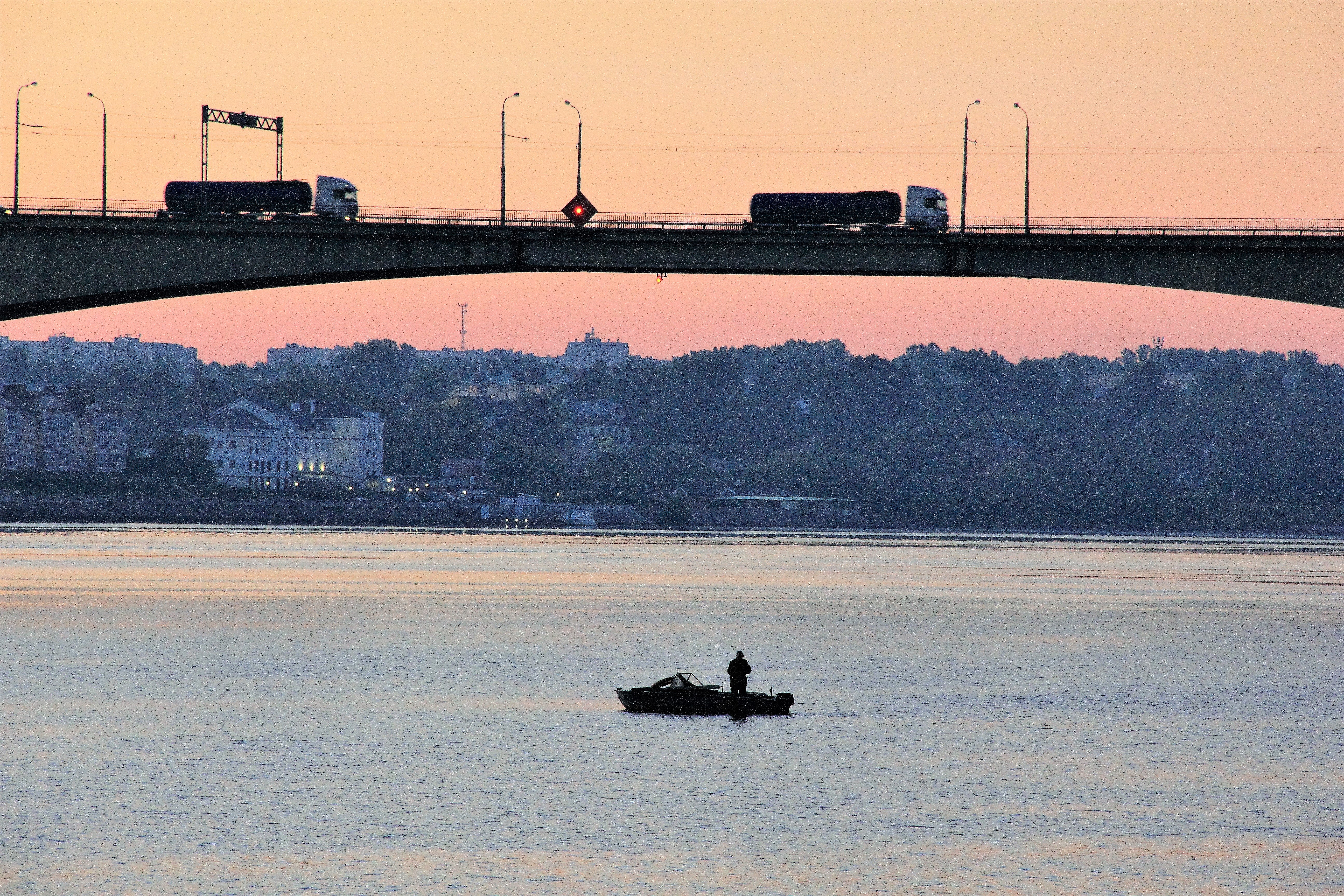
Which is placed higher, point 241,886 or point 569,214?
point 569,214

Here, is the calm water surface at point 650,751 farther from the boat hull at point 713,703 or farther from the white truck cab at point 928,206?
the white truck cab at point 928,206

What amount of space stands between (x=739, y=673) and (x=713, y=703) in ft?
5.57

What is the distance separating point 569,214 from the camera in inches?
2965

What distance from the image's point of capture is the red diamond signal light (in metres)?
74.9

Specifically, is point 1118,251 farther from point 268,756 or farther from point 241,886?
point 241,886

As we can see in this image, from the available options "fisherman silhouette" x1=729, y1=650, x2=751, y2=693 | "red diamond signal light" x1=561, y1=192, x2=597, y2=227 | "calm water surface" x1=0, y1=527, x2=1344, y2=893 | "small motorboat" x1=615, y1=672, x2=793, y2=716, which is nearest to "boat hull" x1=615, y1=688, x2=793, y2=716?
"small motorboat" x1=615, y1=672, x2=793, y2=716

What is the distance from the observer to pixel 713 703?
63469 millimetres

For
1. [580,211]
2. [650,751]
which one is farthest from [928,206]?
[650,751]

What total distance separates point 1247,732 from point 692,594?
204 ft

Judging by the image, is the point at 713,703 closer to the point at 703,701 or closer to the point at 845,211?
the point at 703,701

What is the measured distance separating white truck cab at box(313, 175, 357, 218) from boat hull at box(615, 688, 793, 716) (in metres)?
27.7

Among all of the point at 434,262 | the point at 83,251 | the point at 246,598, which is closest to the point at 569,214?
the point at 434,262

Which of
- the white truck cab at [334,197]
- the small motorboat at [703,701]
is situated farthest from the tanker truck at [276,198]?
the small motorboat at [703,701]

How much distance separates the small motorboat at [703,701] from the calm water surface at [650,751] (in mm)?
595
